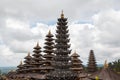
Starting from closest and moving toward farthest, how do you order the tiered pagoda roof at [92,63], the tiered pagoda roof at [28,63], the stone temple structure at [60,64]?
the stone temple structure at [60,64] < the tiered pagoda roof at [28,63] < the tiered pagoda roof at [92,63]

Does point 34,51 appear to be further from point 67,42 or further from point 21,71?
point 67,42

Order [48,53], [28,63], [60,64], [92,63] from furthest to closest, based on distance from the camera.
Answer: [28,63], [92,63], [48,53], [60,64]

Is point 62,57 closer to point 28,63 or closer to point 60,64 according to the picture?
point 60,64

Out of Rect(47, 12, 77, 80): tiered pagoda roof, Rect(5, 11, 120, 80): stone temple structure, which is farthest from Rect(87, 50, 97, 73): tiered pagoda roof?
Rect(47, 12, 77, 80): tiered pagoda roof

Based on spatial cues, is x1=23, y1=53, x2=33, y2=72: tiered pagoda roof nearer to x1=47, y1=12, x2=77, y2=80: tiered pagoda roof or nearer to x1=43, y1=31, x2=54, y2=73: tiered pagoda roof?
x1=43, y1=31, x2=54, y2=73: tiered pagoda roof

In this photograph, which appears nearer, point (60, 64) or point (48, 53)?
point (60, 64)

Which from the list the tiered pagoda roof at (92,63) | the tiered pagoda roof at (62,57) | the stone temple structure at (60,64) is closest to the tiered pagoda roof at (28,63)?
the stone temple structure at (60,64)

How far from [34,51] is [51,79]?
22567mm

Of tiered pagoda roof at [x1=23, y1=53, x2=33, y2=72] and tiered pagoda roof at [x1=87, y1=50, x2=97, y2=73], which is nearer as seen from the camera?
tiered pagoda roof at [x1=23, y1=53, x2=33, y2=72]

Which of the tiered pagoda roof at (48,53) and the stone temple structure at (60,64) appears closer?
the stone temple structure at (60,64)

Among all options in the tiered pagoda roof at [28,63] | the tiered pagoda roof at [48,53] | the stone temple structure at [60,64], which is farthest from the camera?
the tiered pagoda roof at [28,63]

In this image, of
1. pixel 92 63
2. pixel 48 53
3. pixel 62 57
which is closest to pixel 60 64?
pixel 62 57

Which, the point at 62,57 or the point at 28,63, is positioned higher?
the point at 28,63

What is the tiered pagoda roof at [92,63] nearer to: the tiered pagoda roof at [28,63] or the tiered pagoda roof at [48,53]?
the tiered pagoda roof at [48,53]
